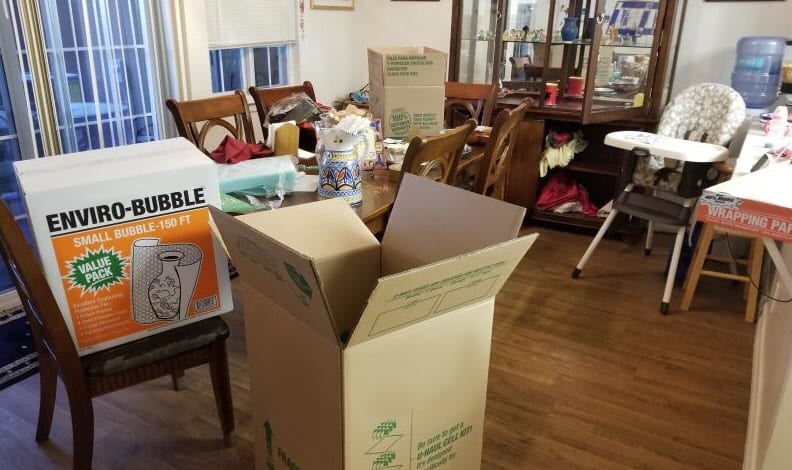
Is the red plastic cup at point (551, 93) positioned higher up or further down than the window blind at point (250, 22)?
further down

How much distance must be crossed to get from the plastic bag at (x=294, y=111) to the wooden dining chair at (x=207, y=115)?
17cm

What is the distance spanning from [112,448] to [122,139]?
170 cm

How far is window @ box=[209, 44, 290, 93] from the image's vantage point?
3.56 metres

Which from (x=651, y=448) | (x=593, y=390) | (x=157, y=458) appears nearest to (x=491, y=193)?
(x=593, y=390)

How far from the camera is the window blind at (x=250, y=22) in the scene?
328cm

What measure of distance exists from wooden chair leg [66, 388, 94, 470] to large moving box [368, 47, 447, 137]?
1.53 meters

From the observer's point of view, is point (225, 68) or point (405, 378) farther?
point (225, 68)

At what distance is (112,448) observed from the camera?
1802mm

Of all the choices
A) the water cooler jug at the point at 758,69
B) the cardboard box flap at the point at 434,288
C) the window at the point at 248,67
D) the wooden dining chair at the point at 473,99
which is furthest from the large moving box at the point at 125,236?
the water cooler jug at the point at 758,69

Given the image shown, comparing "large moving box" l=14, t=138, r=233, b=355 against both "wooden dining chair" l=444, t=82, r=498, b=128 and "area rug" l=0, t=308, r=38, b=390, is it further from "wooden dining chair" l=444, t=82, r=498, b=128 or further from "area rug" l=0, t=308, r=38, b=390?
"wooden dining chair" l=444, t=82, r=498, b=128

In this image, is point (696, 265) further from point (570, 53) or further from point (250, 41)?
point (250, 41)

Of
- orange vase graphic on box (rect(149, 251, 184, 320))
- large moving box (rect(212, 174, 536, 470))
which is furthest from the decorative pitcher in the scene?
orange vase graphic on box (rect(149, 251, 184, 320))

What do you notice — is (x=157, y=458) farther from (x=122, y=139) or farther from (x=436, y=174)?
(x=122, y=139)

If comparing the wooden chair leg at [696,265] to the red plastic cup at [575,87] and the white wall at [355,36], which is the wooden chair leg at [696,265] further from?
the white wall at [355,36]
